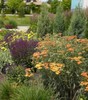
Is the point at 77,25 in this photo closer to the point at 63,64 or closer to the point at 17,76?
the point at 17,76

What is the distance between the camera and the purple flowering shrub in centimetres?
929

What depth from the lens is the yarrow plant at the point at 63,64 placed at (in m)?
6.57

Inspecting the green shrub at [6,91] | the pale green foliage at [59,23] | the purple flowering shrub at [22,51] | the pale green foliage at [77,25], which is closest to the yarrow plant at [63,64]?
the green shrub at [6,91]

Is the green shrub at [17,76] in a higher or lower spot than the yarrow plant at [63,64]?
lower

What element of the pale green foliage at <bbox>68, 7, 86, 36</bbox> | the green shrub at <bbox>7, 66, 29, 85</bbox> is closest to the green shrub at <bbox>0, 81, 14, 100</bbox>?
the green shrub at <bbox>7, 66, 29, 85</bbox>

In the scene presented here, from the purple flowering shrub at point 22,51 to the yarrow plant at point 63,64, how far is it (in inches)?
86.7

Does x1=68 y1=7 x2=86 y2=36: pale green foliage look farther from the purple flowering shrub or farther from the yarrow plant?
the yarrow plant

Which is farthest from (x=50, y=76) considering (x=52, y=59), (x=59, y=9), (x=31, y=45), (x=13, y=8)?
(x=13, y=8)

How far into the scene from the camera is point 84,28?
484 inches

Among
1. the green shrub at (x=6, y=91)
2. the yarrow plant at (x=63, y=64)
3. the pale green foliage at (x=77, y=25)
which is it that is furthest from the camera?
the pale green foliage at (x=77, y=25)

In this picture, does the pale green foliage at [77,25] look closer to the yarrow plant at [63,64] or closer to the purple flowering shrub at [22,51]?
the purple flowering shrub at [22,51]

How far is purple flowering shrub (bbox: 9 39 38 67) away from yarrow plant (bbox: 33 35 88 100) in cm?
220

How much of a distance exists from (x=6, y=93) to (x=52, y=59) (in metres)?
1.06

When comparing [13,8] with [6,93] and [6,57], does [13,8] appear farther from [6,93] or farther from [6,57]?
[6,93]
